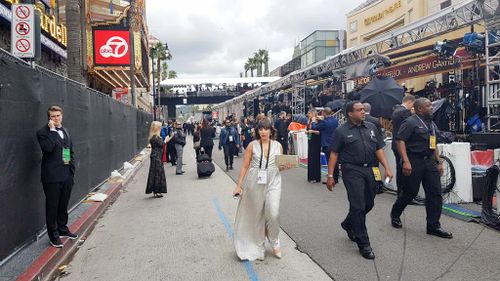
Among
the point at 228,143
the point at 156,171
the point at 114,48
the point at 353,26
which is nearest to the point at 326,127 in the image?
the point at 156,171

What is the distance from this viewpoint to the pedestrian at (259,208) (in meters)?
5.05

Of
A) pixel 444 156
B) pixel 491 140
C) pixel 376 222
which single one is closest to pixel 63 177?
pixel 376 222

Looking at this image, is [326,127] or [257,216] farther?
[326,127]

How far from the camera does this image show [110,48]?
2019 centimetres

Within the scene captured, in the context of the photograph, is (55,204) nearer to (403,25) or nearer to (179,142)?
(179,142)

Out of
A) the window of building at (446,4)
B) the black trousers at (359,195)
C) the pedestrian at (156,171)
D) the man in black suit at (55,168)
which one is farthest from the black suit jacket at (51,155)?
the window of building at (446,4)

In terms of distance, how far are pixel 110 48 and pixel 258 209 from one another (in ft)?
56.5

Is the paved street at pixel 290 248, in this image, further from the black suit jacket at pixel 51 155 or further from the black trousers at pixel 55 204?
the black suit jacket at pixel 51 155

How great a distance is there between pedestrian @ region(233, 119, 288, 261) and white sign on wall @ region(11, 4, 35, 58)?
3274 millimetres

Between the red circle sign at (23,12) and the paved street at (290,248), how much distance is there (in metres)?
3.13

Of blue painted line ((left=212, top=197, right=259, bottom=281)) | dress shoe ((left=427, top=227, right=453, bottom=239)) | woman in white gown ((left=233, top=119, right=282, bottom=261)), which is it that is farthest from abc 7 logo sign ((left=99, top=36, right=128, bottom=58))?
dress shoe ((left=427, top=227, right=453, bottom=239))

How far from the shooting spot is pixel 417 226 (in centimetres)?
634

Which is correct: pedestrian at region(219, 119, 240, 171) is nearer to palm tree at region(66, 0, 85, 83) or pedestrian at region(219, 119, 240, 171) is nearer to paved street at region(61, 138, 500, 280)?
palm tree at region(66, 0, 85, 83)

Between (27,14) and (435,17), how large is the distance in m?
10.5
